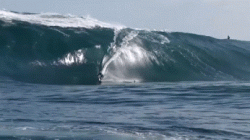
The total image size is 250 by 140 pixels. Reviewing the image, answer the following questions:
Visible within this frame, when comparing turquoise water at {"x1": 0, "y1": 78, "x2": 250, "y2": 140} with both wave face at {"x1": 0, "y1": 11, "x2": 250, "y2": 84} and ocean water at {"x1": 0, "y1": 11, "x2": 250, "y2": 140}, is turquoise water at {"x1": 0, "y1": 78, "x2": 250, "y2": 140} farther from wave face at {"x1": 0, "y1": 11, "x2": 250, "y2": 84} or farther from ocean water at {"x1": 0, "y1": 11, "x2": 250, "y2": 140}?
wave face at {"x1": 0, "y1": 11, "x2": 250, "y2": 84}

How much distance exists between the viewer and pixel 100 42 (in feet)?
64.4

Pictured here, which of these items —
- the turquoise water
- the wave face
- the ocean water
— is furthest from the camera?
the wave face

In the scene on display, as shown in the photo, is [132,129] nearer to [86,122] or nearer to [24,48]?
[86,122]

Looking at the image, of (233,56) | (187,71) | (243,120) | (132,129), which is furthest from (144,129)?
(233,56)

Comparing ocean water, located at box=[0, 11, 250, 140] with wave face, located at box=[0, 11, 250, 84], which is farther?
wave face, located at box=[0, 11, 250, 84]

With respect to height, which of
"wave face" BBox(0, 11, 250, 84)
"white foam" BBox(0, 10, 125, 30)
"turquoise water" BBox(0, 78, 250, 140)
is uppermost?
"white foam" BBox(0, 10, 125, 30)

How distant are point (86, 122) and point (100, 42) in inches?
473

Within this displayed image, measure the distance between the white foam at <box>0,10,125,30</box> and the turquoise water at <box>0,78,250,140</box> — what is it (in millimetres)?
7024

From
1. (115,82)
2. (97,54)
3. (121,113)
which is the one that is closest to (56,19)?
(97,54)

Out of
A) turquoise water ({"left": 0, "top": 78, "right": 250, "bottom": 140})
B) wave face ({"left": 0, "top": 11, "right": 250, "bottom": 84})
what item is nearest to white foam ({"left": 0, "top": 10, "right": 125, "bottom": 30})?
wave face ({"left": 0, "top": 11, "right": 250, "bottom": 84})

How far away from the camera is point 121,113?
29.5 feet

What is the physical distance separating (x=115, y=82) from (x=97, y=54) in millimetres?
2790

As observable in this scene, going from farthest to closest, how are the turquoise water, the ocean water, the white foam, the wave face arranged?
the white foam, the wave face, the ocean water, the turquoise water

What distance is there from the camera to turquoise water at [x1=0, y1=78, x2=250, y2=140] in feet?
22.7
